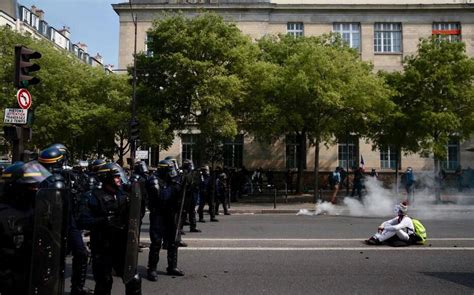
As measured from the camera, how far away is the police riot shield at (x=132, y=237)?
4375mm

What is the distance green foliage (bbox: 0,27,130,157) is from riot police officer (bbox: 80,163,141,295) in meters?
21.5

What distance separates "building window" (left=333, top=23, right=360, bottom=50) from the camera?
36.4 m

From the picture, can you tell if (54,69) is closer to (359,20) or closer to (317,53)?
(317,53)

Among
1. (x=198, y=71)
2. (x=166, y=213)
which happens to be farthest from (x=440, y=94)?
(x=166, y=213)

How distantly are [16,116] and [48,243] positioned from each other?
8.14 meters

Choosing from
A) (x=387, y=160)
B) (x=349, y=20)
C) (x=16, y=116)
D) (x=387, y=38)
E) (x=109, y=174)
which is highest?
(x=349, y=20)

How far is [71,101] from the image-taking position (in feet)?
90.8

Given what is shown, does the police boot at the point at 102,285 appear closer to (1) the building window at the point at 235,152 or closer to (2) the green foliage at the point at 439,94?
(2) the green foliage at the point at 439,94

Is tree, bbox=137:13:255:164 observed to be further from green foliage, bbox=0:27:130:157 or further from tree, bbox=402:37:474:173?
tree, bbox=402:37:474:173

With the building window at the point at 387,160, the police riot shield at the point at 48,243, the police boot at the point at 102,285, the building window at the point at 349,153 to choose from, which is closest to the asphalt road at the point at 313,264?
the police boot at the point at 102,285

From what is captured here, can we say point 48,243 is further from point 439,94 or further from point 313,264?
point 439,94

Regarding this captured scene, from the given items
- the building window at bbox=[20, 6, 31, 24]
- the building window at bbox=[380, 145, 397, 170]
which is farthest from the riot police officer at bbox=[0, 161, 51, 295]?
the building window at bbox=[20, 6, 31, 24]

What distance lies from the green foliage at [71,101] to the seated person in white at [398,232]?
18.6 meters

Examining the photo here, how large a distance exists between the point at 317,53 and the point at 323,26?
1498 cm
